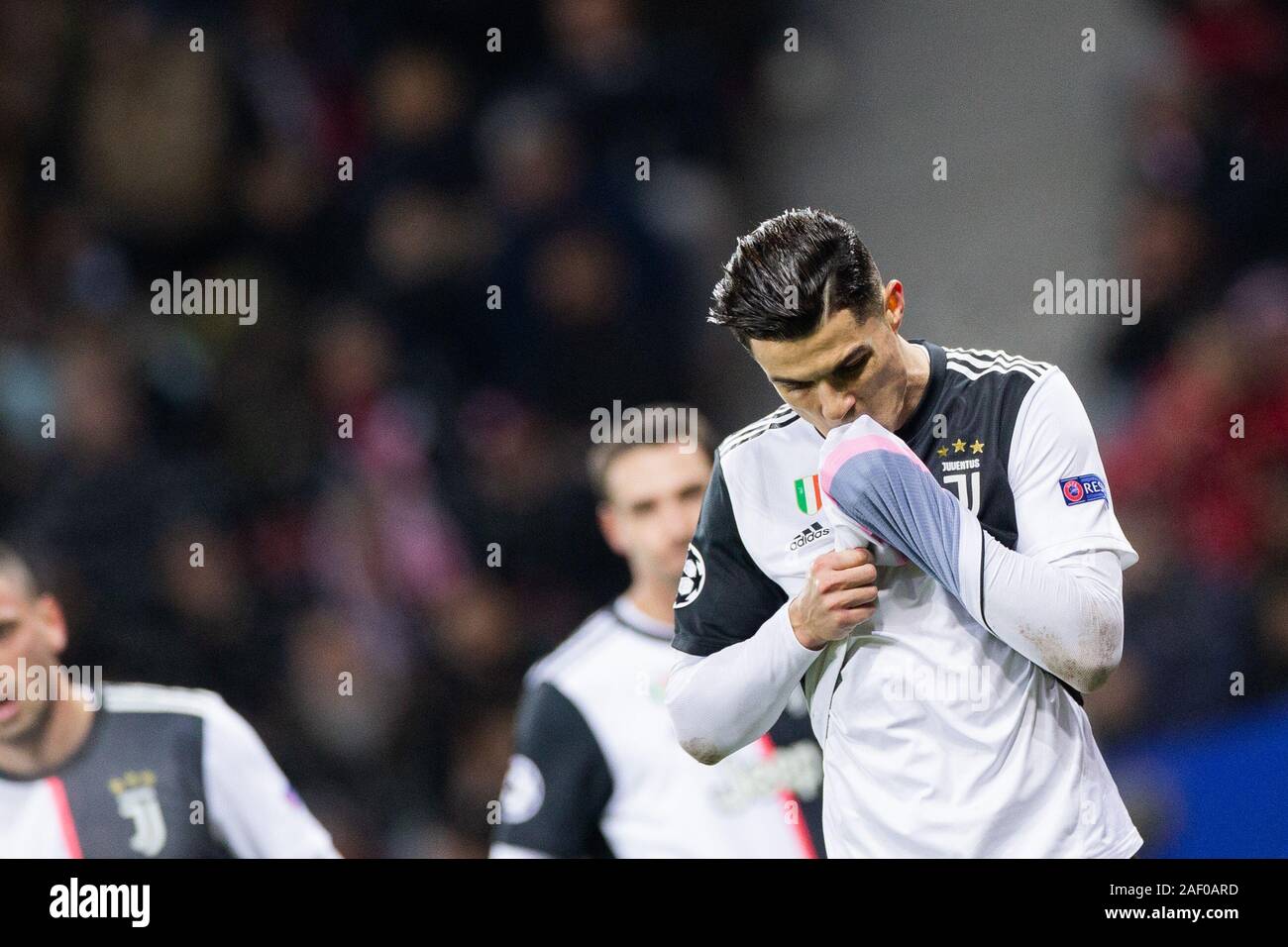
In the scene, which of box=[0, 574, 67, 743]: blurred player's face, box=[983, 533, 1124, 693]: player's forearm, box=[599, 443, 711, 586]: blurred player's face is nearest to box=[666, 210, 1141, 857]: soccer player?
box=[983, 533, 1124, 693]: player's forearm

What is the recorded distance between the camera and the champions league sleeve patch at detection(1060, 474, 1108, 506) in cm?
184

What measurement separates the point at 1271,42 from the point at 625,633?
2.13 metres

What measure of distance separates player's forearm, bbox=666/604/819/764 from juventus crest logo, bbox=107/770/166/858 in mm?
1643

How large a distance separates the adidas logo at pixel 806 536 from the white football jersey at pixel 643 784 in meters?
1.10

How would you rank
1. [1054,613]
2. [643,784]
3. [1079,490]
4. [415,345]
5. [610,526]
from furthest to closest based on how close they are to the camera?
[415,345] < [610,526] < [643,784] < [1079,490] < [1054,613]

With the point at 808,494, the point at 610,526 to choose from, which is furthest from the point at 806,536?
the point at 610,526

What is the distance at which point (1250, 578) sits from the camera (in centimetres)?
326

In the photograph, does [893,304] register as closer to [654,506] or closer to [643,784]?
[654,506]

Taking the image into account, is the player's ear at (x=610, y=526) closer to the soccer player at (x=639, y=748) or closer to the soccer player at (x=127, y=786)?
the soccer player at (x=639, y=748)

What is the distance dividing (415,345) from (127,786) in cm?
128

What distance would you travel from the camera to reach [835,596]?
1.82 m
